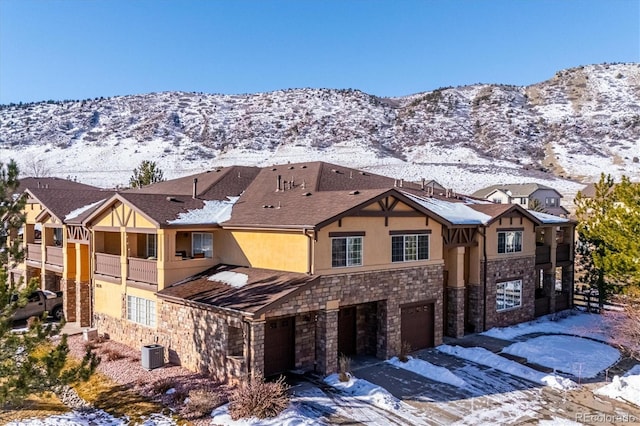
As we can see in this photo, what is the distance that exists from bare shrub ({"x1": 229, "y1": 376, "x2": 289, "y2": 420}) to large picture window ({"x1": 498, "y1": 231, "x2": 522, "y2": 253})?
14.5 metres

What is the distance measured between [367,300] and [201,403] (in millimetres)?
6821

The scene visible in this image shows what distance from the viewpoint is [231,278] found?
1805cm

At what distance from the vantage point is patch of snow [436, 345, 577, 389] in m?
16.5

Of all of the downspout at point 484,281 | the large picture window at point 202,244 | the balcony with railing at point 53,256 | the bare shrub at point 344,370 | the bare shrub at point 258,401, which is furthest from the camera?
the balcony with railing at point 53,256

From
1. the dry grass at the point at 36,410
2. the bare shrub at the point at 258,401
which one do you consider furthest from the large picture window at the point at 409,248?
the dry grass at the point at 36,410

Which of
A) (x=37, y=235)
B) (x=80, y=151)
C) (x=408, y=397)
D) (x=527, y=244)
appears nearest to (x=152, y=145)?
(x=80, y=151)

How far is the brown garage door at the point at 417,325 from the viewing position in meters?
19.3

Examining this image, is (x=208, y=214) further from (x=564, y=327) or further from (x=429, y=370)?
(x=564, y=327)

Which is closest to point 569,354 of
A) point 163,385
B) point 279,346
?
point 279,346

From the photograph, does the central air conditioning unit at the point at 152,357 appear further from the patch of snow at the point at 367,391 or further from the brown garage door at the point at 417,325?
the brown garage door at the point at 417,325

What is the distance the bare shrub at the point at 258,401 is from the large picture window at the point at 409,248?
7142 millimetres

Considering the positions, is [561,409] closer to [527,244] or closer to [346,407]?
[346,407]

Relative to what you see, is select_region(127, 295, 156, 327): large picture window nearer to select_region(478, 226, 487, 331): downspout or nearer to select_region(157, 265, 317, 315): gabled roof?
select_region(157, 265, 317, 315): gabled roof

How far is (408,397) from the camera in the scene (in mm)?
14992
